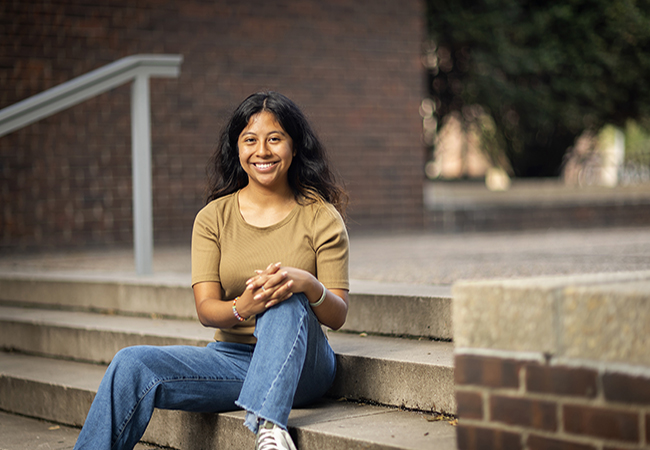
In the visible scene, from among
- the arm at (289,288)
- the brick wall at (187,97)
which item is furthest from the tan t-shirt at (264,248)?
the brick wall at (187,97)

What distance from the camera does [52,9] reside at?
7168mm

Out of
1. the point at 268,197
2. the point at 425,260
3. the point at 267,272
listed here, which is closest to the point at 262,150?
the point at 268,197

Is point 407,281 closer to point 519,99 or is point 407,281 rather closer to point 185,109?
point 185,109

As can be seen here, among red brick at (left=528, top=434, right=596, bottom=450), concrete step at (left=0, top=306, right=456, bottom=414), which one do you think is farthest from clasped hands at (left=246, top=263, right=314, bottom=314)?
red brick at (left=528, top=434, right=596, bottom=450)

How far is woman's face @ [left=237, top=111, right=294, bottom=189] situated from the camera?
2.83 metres

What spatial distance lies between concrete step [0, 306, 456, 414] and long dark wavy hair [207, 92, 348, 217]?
1.92 ft

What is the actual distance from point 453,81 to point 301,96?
12.0 ft

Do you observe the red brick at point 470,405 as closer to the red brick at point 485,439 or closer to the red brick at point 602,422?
the red brick at point 485,439

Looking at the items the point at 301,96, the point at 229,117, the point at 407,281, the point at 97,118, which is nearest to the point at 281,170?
the point at 229,117

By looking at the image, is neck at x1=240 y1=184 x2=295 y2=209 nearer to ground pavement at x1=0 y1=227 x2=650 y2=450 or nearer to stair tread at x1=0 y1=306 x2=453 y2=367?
stair tread at x1=0 y1=306 x2=453 y2=367

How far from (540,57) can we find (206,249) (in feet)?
29.0

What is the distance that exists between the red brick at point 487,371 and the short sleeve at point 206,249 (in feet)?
3.55

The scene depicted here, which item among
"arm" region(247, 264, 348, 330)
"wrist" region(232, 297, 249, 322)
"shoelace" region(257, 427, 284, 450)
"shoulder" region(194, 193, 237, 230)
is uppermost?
"shoulder" region(194, 193, 237, 230)

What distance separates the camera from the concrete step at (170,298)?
11.0 ft
